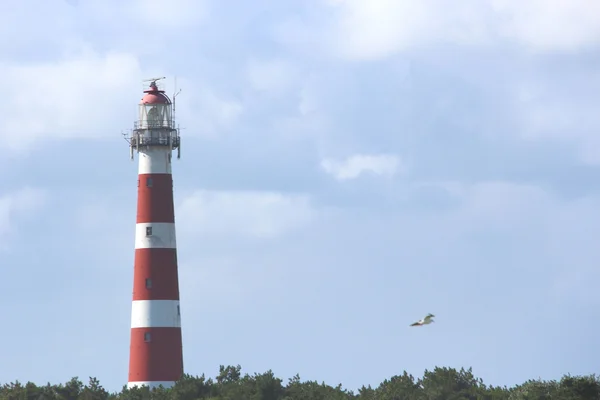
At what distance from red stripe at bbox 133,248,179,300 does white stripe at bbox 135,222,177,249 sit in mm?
226

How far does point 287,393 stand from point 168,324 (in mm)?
6173

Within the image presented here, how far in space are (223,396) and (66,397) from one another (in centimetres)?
801

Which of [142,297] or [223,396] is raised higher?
[142,297]

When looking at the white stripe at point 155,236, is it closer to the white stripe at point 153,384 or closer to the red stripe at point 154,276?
the red stripe at point 154,276

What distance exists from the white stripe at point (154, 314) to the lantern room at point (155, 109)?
8.63 metres

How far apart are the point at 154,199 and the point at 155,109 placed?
5314mm

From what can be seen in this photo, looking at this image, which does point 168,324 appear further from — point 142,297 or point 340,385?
point 340,385

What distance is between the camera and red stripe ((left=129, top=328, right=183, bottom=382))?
77688mm

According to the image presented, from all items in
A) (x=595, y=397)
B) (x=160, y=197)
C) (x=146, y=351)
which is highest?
(x=160, y=197)

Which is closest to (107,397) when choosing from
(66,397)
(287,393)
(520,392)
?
(66,397)

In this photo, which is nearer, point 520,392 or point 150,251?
point 520,392

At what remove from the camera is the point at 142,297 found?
77.9 m

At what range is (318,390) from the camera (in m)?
76.8

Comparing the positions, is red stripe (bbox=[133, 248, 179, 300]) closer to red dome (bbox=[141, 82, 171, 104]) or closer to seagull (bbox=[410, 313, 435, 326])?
red dome (bbox=[141, 82, 171, 104])
